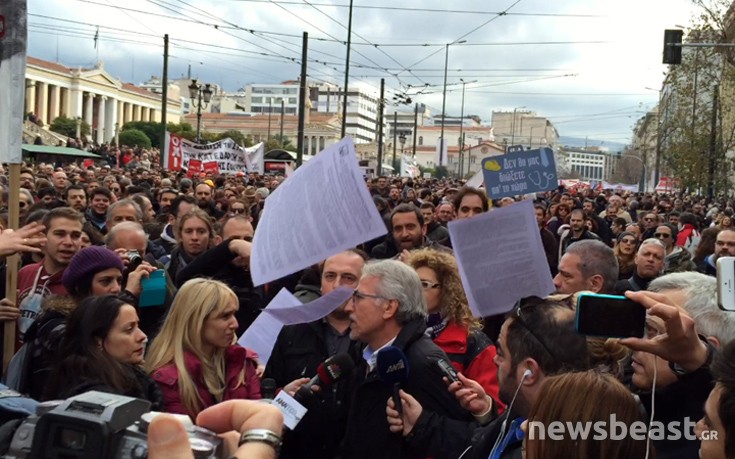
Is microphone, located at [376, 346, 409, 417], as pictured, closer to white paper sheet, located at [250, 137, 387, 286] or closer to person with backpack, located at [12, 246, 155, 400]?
white paper sheet, located at [250, 137, 387, 286]

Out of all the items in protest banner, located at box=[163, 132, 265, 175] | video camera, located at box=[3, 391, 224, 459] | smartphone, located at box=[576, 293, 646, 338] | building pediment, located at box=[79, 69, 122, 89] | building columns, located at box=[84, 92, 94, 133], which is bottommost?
video camera, located at box=[3, 391, 224, 459]

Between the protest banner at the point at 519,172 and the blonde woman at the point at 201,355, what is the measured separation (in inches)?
193

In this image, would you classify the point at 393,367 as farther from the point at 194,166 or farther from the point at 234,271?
the point at 194,166

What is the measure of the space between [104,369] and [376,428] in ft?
3.41

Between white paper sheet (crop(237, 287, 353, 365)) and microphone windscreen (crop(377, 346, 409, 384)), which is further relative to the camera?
white paper sheet (crop(237, 287, 353, 365))

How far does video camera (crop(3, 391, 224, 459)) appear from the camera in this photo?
1715mm

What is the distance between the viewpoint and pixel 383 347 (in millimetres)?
3684

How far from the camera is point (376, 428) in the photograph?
3.72m

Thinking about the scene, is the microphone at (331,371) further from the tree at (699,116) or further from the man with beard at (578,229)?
the tree at (699,116)

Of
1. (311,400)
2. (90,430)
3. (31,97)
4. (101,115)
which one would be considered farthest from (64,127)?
(90,430)

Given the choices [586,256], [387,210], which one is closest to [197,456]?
[586,256]

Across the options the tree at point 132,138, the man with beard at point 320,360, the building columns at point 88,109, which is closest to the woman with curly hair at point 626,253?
the man with beard at point 320,360

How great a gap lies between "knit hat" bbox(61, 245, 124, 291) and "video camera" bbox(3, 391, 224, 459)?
289cm

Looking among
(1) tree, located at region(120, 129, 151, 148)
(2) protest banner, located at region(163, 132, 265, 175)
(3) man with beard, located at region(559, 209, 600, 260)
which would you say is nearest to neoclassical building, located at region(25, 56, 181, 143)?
(1) tree, located at region(120, 129, 151, 148)
